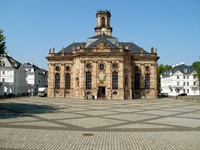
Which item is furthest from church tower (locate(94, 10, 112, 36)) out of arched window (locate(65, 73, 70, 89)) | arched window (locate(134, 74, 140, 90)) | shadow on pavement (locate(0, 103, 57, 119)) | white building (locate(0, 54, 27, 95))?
shadow on pavement (locate(0, 103, 57, 119))

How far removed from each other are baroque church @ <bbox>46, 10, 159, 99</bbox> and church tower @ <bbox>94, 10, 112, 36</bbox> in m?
13.7

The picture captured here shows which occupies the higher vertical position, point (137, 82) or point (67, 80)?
point (67, 80)

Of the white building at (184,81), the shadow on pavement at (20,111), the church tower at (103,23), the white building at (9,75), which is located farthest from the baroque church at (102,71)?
the white building at (184,81)

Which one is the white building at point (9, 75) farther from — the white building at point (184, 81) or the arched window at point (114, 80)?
the white building at point (184, 81)

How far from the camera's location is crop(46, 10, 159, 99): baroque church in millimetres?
53094

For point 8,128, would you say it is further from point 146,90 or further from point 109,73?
point 146,90

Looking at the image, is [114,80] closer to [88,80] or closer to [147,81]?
[88,80]

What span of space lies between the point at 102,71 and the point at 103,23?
29.2 m

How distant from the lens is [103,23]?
77562 mm

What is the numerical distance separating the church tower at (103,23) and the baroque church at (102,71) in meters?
13.7

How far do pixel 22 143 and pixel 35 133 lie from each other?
2.36 m

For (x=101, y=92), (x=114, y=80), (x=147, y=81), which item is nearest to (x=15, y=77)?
(x=101, y=92)

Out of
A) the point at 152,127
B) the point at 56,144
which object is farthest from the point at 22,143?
the point at 152,127

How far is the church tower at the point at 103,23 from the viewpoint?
3022 inches
